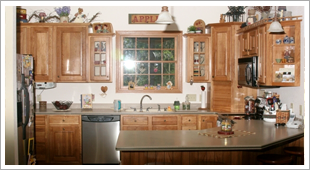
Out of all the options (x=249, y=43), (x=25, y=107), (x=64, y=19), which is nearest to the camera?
(x=25, y=107)

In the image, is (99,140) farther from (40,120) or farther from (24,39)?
(24,39)

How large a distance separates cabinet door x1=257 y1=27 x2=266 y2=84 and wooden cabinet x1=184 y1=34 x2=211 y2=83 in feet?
4.10

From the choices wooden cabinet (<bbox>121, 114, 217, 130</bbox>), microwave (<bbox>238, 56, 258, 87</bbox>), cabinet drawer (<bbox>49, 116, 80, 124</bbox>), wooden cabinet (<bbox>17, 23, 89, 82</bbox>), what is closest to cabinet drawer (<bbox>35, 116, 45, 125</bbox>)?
cabinet drawer (<bbox>49, 116, 80, 124</bbox>)

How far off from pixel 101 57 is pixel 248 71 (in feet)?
7.63

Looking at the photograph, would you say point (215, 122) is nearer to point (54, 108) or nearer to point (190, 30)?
point (190, 30)

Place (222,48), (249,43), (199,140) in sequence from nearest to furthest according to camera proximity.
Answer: (199,140) < (249,43) < (222,48)

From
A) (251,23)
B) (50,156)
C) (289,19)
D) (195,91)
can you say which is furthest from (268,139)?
(50,156)

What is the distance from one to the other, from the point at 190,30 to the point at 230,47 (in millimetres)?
729

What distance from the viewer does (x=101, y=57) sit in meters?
6.07

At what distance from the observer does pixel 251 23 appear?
17.9 feet

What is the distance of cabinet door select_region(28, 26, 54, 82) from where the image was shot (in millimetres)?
5902

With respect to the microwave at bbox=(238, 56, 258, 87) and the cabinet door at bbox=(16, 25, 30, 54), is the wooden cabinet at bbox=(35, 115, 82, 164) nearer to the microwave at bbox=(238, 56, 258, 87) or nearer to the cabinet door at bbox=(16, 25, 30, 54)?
the cabinet door at bbox=(16, 25, 30, 54)

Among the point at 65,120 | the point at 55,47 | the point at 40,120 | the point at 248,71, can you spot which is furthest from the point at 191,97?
the point at 40,120

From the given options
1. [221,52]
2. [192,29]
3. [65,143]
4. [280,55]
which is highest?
[192,29]
